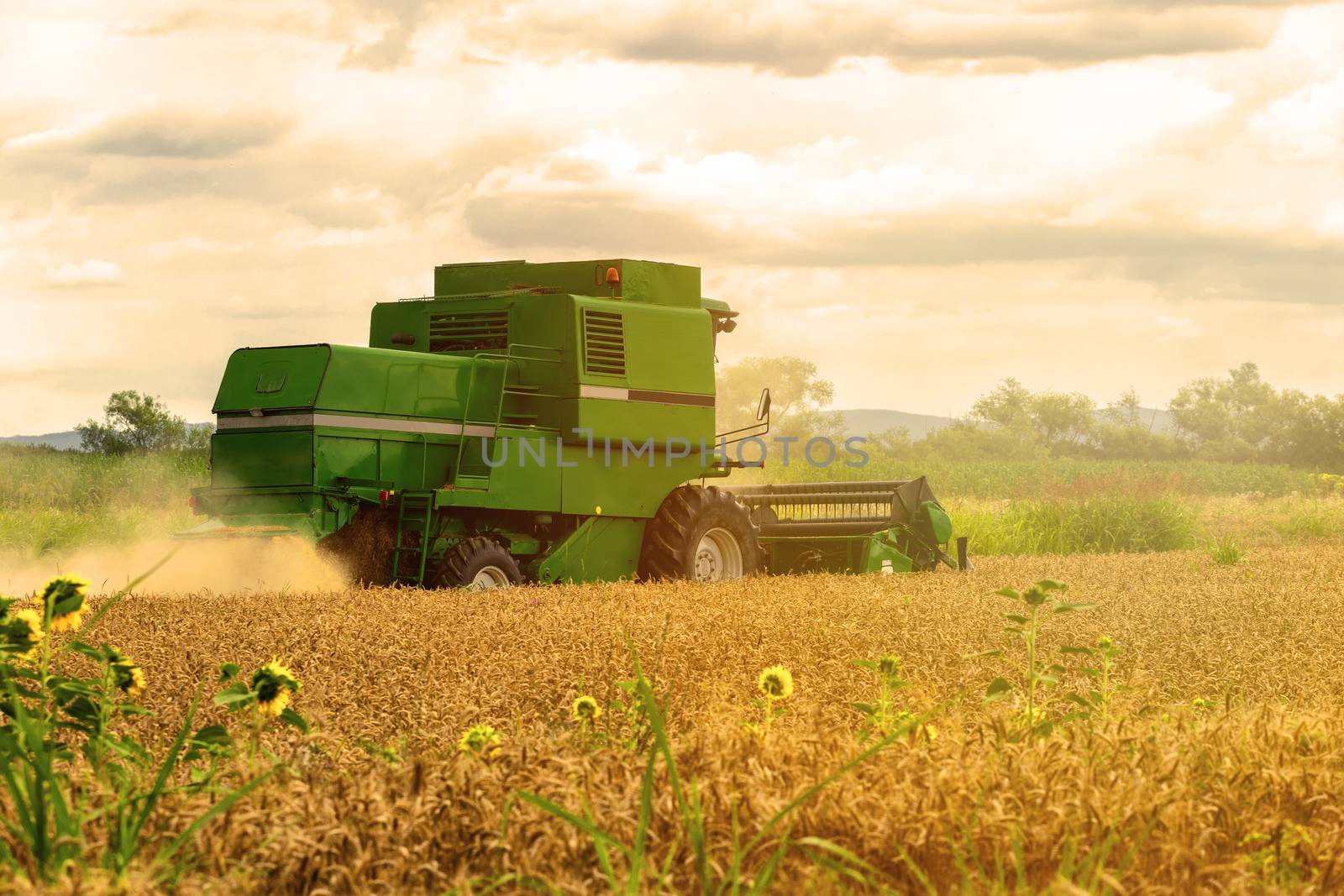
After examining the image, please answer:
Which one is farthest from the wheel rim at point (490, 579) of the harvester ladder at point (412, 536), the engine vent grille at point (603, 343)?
the engine vent grille at point (603, 343)

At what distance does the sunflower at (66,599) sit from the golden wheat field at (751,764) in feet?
2.03

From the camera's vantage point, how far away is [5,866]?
2.42 m

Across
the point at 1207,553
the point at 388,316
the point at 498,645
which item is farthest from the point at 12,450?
the point at 498,645

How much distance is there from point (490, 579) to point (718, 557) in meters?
2.83

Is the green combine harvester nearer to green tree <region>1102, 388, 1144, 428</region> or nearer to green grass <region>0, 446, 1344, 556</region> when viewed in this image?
green grass <region>0, 446, 1344, 556</region>

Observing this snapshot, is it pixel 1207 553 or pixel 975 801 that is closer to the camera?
pixel 975 801

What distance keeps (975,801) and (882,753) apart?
51 centimetres

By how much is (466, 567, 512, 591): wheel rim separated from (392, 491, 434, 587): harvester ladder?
1.30ft

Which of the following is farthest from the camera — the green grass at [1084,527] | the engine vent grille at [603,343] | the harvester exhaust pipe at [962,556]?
the green grass at [1084,527]

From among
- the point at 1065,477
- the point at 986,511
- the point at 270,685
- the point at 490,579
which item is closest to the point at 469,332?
the point at 490,579

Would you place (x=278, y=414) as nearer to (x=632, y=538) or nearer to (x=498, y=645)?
(x=632, y=538)

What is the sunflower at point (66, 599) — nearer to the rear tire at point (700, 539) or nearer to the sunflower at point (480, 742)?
the sunflower at point (480, 742)

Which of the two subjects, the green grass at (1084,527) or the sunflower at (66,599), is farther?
the green grass at (1084,527)

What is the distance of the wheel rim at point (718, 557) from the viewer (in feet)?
41.0
